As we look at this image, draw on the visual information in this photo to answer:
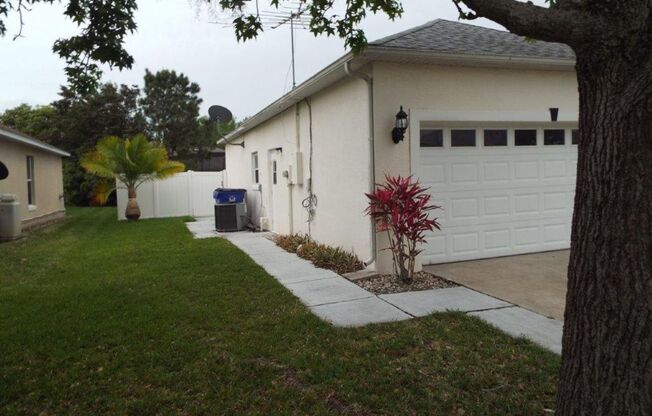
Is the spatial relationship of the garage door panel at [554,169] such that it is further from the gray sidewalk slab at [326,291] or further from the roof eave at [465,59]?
the gray sidewalk slab at [326,291]

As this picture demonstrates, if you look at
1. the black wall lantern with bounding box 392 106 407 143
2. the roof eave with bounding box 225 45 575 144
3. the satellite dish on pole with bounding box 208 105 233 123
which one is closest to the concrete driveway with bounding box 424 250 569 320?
the black wall lantern with bounding box 392 106 407 143

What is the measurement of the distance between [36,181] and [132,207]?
301 centimetres

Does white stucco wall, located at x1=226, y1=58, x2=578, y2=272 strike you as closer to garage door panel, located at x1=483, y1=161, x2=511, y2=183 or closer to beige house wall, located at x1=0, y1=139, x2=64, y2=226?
garage door panel, located at x1=483, y1=161, x2=511, y2=183

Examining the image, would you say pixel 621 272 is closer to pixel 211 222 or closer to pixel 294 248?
pixel 294 248

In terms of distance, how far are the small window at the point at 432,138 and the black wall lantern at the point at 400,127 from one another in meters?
0.67

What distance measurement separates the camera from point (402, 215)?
6.45 m

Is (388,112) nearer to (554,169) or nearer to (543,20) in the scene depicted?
(554,169)

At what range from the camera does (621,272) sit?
87.0 inches

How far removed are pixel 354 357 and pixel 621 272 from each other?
236 centimetres

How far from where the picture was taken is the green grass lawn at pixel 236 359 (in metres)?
3.38

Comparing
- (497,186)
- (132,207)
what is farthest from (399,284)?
(132,207)

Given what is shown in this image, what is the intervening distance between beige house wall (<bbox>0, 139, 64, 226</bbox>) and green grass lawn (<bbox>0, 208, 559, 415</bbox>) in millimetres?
8553

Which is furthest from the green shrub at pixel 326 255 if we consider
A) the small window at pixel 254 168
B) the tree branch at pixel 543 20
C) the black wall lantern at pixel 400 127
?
the tree branch at pixel 543 20

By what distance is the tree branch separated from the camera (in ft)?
7.20
